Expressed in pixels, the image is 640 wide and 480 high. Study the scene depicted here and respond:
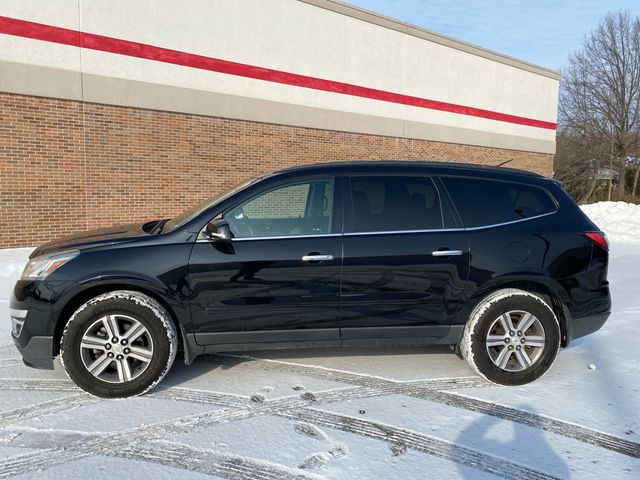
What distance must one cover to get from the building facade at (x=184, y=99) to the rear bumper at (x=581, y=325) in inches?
358

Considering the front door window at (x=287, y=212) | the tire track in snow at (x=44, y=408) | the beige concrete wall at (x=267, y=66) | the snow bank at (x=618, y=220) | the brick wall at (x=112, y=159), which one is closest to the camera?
the tire track in snow at (x=44, y=408)

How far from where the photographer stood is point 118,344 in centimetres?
323

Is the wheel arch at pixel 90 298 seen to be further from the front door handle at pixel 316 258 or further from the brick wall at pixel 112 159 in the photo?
the brick wall at pixel 112 159

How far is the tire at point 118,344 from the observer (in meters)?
3.18

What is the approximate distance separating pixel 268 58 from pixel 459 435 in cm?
1068

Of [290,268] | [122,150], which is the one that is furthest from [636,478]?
[122,150]

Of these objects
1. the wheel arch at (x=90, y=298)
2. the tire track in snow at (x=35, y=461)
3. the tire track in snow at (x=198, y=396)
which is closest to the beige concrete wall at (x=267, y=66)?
the wheel arch at (x=90, y=298)

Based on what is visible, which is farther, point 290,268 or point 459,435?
point 290,268

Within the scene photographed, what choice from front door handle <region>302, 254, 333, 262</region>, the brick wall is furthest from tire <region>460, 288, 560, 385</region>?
the brick wall

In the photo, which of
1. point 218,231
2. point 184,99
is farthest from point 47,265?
point 184,99

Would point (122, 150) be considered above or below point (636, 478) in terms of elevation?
above

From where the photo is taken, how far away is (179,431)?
9.32 ft

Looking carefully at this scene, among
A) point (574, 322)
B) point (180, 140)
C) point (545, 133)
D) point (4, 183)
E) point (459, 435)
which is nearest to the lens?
point (459, 435)

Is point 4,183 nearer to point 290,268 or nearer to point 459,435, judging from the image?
point 290,268
